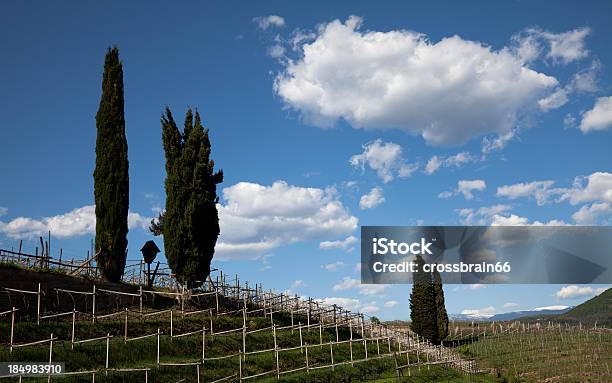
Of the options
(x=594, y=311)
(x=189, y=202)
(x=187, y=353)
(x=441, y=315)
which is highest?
(x=189, y=202)

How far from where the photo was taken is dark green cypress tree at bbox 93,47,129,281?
35281 mm

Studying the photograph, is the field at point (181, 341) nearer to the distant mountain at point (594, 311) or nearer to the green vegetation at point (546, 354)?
the green vegetation at point (546, 354)

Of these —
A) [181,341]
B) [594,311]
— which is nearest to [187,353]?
[181,341]

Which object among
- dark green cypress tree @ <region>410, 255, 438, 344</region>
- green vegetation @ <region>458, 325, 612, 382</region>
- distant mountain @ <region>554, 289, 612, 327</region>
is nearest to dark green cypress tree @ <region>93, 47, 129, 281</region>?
green vegetation @ <region>458, 325, 612, 382</region>

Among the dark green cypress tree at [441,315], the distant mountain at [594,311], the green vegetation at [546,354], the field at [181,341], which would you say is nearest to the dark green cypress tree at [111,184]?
the field at [181,341]

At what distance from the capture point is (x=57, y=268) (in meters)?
32.0

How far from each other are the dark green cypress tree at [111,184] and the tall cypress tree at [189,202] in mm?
3160

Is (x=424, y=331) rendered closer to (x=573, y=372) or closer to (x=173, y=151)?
(x=573, y=372)

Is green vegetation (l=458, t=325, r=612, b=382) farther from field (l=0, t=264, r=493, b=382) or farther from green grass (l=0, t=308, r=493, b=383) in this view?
green grass (l=0, t=308, r=493, b=383)

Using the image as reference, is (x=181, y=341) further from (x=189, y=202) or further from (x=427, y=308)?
(x=427, y=308)

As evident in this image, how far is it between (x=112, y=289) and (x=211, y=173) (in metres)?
10.6

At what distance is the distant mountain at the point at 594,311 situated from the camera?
136 metres

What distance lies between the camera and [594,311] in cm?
14425

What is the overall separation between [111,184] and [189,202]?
16.0ft
